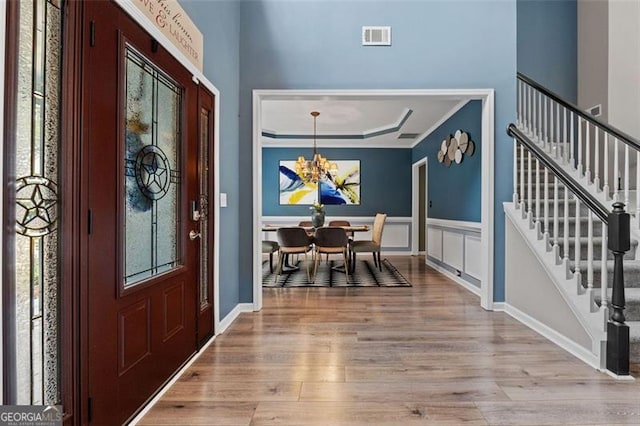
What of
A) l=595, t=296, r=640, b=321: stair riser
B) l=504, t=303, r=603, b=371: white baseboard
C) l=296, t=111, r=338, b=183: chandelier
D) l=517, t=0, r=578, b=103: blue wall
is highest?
l=517, t=0, r=578, b=103: blue wall

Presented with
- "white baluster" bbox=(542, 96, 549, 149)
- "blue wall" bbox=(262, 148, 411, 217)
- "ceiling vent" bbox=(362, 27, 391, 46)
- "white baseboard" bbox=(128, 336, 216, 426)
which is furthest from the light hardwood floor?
"blue wall" bbox=(262, 148, 411, 217)

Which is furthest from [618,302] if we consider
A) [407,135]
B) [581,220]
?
[407,135]

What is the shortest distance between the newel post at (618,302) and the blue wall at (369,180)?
18.1ft

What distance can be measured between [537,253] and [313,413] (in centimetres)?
224

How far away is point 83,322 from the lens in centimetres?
127

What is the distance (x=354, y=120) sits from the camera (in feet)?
19.8

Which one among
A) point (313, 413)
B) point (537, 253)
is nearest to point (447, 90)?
point (537, 253)

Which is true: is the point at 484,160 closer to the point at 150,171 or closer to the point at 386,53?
the point at 386,53

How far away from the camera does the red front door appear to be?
4.37ft

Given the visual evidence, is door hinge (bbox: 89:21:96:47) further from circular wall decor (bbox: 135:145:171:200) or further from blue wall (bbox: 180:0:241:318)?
blue wall (bbox: 180:0:241:318)

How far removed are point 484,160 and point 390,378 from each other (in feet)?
8.01

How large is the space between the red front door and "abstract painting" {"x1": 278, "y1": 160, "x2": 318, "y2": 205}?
17.0 feet

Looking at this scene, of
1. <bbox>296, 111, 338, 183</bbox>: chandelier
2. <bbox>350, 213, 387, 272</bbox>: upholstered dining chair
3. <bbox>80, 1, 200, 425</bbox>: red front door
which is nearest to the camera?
<bbox>80, 1, 200, 425</bbox>: red front door

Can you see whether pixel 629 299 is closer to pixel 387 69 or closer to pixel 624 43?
pixel 387 69
